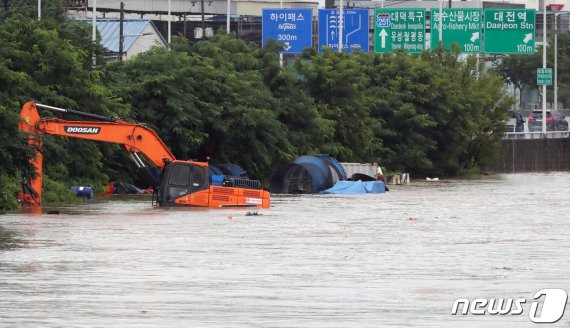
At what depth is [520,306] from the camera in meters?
19.3

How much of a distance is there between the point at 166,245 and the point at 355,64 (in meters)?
40.5

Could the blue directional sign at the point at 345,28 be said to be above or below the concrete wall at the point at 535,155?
above

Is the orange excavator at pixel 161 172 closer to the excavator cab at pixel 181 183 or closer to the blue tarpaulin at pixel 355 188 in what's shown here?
the excavator cab at pixel 181 183

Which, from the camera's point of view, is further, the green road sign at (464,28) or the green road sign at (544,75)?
the green road sign at (544,75)

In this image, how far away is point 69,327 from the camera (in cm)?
1738

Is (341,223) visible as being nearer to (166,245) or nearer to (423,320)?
(166,245)

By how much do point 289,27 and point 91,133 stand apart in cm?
3681

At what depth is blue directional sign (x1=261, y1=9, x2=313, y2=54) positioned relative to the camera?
77.3 m

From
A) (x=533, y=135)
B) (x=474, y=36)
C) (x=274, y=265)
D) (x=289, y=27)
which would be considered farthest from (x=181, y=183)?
(x=533, y=135)

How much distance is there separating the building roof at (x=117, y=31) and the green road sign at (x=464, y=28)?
24121 mm

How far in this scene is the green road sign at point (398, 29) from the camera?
7719cm

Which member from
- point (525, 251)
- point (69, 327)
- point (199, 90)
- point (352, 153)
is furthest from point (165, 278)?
point (352, 153)

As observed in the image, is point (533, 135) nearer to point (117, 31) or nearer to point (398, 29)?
point (398, 29)

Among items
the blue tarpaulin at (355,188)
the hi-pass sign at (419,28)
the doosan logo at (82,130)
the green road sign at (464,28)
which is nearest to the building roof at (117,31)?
the hi-pass sign at (419,28)
